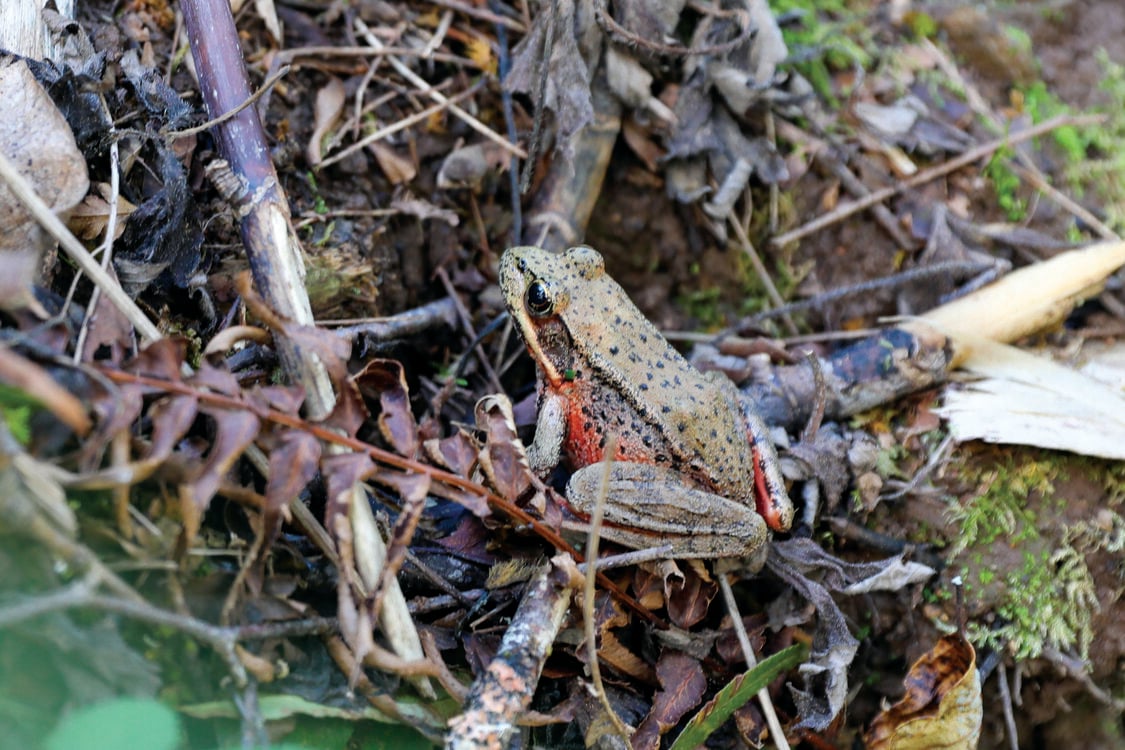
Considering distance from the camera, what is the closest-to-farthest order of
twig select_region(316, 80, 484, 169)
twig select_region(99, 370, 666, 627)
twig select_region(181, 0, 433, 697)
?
twig select_region(99, 370, 666, 627) < twig select_region(181, 0, 433, 697) < twig select_region(316, 80, 484, 169)

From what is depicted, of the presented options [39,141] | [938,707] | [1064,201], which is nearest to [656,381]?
[938,707]

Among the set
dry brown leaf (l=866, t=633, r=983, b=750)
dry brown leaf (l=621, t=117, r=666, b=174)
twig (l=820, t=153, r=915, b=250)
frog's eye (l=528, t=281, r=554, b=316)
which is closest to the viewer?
dry brown leaf (l=866, t=633, r=983, b=750)

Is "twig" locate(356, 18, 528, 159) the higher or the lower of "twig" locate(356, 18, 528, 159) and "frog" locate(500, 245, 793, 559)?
the higher

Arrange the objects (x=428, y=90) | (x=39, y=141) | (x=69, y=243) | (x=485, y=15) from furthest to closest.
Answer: (x=485, y=15), (x=428, y=90), (x=39, y=141), (x=69, y=243)

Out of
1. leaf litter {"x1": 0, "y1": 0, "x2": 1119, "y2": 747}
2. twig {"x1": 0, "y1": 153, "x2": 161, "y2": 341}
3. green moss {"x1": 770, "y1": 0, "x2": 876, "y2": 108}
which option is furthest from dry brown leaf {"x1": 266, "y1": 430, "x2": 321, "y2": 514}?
green moss {"x1": 770, "y1": 0, "x2": 876, "y2": 108}

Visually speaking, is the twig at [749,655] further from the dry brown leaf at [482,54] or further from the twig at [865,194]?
the dry brown leaf at [482,54]

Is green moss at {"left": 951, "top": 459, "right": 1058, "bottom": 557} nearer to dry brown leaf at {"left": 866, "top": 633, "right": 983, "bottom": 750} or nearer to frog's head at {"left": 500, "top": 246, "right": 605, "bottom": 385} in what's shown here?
dry brown leaf at {"left": 866, "top": 633, "right": 983, "bottom": 750}

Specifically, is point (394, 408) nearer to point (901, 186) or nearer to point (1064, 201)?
point (901, 186)
